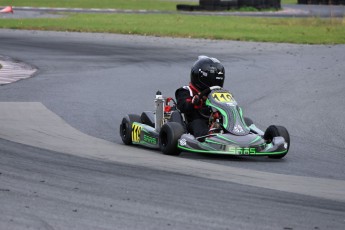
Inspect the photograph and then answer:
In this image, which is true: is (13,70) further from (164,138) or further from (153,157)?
(153,157)

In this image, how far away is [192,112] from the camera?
1034 centimetres

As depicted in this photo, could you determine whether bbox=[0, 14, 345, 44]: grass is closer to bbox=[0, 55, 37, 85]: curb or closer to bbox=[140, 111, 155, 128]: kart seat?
bbox=[0, 55, 37, 85]: curb

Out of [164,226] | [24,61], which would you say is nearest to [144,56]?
[24,61]

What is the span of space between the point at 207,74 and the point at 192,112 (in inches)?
16.4

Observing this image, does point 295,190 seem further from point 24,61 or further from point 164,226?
point 24,61

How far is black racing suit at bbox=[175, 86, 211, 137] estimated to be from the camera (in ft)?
33.3

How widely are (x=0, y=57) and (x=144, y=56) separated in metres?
2.94

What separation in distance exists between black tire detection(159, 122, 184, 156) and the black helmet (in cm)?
68

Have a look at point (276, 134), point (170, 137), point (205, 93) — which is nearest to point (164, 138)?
point (170, 137)

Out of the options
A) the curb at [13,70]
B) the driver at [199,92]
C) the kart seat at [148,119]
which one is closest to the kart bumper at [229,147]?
the driver at [199,92]

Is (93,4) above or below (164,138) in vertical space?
below

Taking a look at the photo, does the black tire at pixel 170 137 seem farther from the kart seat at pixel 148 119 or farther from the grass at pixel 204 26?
the grass at pixel 204 26

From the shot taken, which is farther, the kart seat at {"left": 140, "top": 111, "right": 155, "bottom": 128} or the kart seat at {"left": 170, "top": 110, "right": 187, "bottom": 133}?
the kart seat at {"left": 140, "top": 111, "right": 155, "bottom": 128}

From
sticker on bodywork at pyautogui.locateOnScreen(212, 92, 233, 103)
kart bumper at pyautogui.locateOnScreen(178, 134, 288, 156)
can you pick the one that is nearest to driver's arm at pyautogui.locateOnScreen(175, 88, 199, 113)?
sticker on bodywork at pyautogui.locateOnScreen(212, 92, 233, 103)
